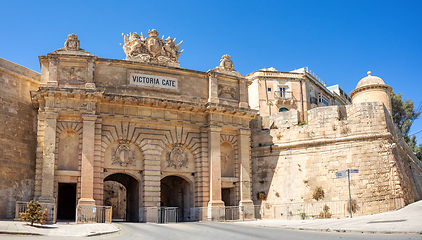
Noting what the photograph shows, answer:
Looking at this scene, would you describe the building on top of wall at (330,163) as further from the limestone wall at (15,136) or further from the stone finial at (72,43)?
the limestone wall at (15,136)

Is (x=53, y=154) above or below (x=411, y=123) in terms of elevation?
below

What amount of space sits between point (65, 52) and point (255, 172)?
45.5 feet

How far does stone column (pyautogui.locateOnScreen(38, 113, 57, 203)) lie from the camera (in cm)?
2323

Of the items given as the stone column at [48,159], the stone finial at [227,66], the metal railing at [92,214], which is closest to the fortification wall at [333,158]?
the stone finial at [227,66]

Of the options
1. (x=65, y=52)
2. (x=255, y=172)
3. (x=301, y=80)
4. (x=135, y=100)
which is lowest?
(x=255, y=172)


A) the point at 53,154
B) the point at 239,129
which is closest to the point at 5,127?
the point at 53,154

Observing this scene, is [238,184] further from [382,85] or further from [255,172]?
[382,85]

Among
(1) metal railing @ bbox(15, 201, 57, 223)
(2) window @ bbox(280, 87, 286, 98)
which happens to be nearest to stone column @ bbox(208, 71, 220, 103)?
(1) metal railing @ bbox(15, 201, 57, 223)

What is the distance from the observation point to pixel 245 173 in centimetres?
2833

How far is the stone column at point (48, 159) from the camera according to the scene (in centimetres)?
2323

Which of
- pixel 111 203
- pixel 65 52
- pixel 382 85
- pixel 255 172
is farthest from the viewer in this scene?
pixel 111 203

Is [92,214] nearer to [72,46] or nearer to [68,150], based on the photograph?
[68,150]

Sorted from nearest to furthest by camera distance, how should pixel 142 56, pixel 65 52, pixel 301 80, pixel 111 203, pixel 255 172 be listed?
1. pixel 65 52
2. pixel 142 56
3. pixel 255 172
4. pixel 111 203
5. pixel 301 80

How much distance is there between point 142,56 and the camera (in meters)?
27.4
